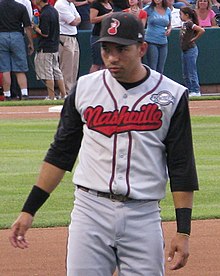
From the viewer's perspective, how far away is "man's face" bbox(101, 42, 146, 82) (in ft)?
15.0

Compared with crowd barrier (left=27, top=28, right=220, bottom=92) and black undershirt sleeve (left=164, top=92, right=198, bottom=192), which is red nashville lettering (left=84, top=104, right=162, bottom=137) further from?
crowd barrier (left=27, top=28, right=220, bottom=92)

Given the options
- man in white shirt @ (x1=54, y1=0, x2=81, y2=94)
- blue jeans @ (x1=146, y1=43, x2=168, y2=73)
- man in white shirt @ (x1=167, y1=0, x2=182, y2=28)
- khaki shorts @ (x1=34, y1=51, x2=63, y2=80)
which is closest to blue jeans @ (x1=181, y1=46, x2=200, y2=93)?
blue jeans @ (x1=146, y1=43, x2=168, y2=73)

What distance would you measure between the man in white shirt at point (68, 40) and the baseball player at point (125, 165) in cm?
Answer: 1690

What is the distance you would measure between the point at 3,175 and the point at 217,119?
22.8 feet

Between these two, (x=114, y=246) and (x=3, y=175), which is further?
(x=3, y=175)

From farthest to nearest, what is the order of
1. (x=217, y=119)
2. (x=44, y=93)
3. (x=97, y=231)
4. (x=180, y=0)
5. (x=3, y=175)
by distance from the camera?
(x=180, y=0) < (x=44, y=93) < (x=217, y=119) < (x=3, y=175) < (x=97, y=231)

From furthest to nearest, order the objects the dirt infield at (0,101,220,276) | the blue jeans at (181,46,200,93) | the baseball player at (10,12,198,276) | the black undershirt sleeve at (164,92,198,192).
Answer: the blue jeans at (181,46,200,93)
the dirt infield at (0,101,220,276)
the black undershirt sleeve at (164,92,198,192)
the baseball player at (10,12,198,276)

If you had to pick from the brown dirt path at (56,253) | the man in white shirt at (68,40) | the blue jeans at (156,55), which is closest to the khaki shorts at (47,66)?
the man in white shirt at (68,40)

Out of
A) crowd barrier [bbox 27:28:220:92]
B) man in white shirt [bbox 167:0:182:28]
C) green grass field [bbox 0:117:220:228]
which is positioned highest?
green grass field [bbox 0:117:220:228]

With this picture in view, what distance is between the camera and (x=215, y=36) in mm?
24375

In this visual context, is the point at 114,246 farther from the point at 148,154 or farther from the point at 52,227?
the point at 52,227

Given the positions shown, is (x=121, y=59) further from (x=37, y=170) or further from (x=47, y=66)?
(x=47, y=66)

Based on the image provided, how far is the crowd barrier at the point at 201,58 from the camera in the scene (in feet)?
78.1

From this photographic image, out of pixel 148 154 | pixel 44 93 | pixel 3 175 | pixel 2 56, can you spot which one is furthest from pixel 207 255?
pixel 44 93
